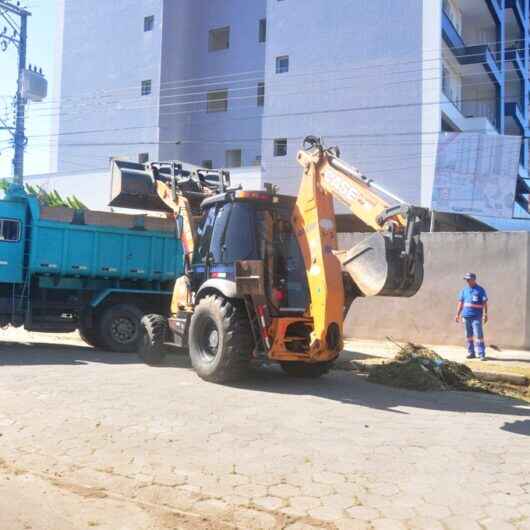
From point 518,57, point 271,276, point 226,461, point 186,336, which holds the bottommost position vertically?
point 226,461

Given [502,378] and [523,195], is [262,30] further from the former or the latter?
[502,378]

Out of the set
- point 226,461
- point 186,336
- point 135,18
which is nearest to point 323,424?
point 226,461

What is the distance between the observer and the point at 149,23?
34500mm

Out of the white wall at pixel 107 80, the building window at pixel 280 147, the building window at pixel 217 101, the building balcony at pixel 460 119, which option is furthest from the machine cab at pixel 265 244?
the building window at pixel 217 101

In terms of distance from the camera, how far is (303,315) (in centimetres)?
853

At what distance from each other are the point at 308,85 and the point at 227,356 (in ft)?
73.4

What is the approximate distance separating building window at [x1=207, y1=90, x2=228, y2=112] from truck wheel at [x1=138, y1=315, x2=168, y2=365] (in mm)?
25248

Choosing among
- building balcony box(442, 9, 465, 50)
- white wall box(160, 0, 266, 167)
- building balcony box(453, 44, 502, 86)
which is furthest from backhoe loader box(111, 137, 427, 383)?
white wall box(160, 0, 266, 167)

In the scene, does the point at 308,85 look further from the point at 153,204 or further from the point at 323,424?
the point at 323,424

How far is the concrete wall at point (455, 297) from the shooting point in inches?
540

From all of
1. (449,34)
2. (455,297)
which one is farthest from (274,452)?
(449,34)

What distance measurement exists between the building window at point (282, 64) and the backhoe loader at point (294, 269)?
70.9 feet

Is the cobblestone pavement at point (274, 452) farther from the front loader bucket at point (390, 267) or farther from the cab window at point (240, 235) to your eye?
the cab window at point (240, 235)

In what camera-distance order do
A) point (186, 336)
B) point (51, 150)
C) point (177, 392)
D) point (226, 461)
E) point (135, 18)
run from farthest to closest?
point (51, 150) < point (135, 18) < point (186, 336) < point (177, 392) < point (226, 461)
